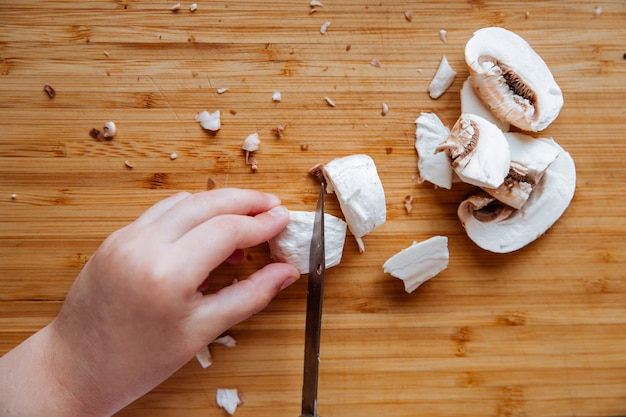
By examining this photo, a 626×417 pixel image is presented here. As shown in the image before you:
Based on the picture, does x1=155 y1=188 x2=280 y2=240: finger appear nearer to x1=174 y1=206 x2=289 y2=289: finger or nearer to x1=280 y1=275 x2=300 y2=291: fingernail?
x1=174 y1=206 x2=289 y2=289: finger

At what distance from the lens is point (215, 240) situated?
1013mm

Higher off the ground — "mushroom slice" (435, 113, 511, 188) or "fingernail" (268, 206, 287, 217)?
"mushroom slice" (435, 113, 511, 188)

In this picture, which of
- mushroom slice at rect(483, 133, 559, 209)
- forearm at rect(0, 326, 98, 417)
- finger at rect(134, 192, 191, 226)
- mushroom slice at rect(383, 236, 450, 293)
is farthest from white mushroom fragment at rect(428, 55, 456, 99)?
forearm at rect(0, 326, 98, 417)

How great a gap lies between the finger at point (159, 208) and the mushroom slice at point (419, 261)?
0.43 metres

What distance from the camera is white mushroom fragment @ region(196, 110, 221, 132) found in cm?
120

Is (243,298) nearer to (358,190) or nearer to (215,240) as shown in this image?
(215,240)

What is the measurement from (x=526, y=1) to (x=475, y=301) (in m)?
0.65

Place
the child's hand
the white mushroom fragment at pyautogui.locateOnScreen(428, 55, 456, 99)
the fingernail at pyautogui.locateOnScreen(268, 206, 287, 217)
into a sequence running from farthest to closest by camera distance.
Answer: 1. the white mushroom fragment at pyautogui.locateOnScreen(428, 55, 456, 99)
2. the fingernail at pyautogui.locateOnScreen(268, 206, 287, 217)
3. the child's hand

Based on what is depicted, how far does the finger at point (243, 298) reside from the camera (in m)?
1.06

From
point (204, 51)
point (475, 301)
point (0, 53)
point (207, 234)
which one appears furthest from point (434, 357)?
point (0, 53)

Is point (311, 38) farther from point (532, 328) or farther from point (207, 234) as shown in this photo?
point (532, 328)

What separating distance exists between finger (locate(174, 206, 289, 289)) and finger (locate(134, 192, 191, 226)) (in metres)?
0.10

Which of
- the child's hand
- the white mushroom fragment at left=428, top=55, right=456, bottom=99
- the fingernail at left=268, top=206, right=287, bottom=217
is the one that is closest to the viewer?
the child's hand

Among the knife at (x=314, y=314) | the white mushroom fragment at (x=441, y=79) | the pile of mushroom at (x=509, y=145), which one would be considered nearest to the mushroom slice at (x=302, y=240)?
the knife at (x=314, y=314)
